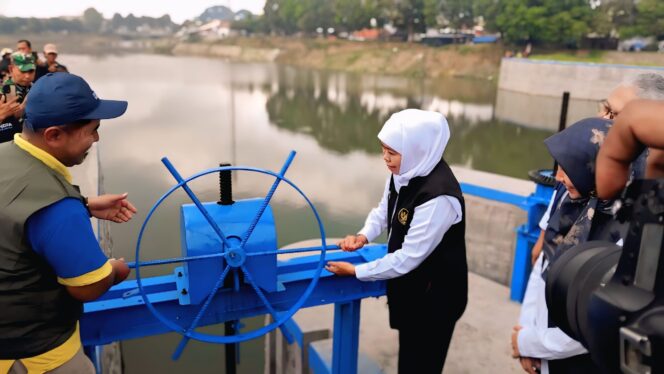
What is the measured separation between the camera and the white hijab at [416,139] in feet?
5.72

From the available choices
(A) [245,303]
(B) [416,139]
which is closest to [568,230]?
(B) [416,139]

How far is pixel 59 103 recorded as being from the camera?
50.4 inches

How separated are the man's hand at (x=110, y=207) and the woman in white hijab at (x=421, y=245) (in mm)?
743

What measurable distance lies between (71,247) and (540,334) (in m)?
1.38

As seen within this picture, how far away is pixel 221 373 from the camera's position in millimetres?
4582

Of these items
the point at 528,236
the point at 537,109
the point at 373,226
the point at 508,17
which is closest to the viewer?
the point at 373,226

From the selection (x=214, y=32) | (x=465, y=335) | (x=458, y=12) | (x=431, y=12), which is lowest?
(x=465, y=335)

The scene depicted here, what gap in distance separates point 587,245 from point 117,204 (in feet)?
4.39

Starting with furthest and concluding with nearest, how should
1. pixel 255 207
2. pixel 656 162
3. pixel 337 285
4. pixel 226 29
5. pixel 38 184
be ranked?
pixel 226 29
pixel 337 285
pixel 255 207
pixel 38 184
pixel 656 162

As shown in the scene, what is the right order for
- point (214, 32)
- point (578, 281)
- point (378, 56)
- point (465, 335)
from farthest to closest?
point (214, 32) → point (378, 56) → point (465, 335) → point (578, 281)

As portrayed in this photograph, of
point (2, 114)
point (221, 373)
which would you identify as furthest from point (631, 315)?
point (221, 373)

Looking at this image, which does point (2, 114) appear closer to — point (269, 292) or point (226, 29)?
point (269, 292)

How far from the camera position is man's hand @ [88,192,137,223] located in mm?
1559

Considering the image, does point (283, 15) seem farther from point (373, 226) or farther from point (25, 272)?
point (25, 272)
